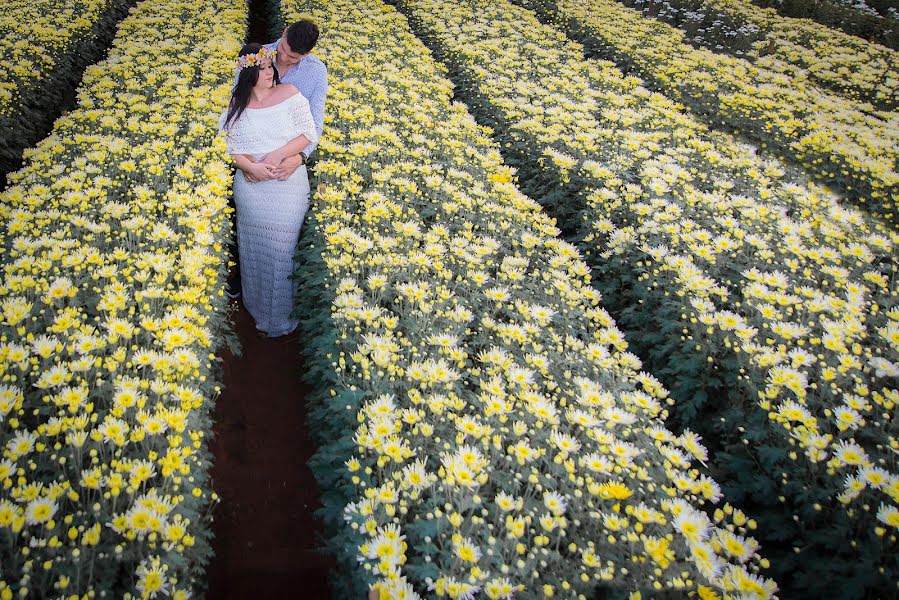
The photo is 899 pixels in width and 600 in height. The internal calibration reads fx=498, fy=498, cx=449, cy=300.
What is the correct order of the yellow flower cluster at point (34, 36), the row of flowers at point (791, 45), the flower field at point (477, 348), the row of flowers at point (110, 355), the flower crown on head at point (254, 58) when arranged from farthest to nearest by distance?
the row of flowers at point (791, 45), the yellow flower cluster at point (34, 36), the flower crown on head at point (254, 58), the flower field at point (477, 348), the row of flowers at point (110, 355)

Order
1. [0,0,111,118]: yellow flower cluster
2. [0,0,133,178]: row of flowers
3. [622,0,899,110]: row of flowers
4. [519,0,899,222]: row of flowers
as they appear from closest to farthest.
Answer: [0,0,133,178]: row of flowers < [519,0,899,222]: row of flowers < [0,0,111,118]: yellow flower cluster < [622,0,899,110]: row of flowers

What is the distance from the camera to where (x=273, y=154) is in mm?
3729

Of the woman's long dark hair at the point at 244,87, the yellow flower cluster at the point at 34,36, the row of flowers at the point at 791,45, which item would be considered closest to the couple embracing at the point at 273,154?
the woman's long dark hair at the point at 244,87

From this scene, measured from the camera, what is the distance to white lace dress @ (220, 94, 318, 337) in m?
3.67

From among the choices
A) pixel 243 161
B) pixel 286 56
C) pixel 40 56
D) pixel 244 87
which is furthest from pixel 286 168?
pixel 40 56

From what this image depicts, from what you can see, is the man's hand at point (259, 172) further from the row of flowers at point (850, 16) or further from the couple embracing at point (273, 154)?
the row of flowers at point (850, 16)

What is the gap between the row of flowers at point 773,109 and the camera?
5.53m

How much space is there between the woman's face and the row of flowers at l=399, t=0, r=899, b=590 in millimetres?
2960

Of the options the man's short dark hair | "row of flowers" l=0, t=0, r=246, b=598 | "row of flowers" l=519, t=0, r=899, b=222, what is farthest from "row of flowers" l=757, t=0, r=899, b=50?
"row of flowers" l=0, t=0, r=246, b=598

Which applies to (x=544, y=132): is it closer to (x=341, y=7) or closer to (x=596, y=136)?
(x=596, y=136)

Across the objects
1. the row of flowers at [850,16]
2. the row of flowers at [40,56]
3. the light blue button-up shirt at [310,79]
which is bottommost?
the row of flowers at [40,56]

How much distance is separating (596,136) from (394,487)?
5024 millimetres

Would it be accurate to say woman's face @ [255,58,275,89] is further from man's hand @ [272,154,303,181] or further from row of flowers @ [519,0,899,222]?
row of flowers @ [519,0,899,222]

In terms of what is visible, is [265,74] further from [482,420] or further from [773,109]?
[773,109]
